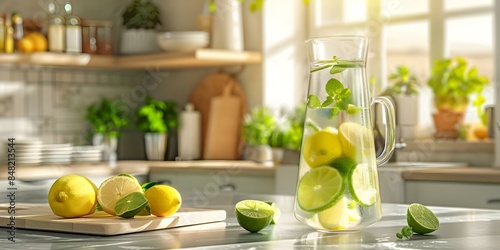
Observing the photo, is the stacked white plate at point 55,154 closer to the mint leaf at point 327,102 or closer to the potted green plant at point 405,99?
the potted green plant at point 405,99

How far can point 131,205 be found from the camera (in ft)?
5.08

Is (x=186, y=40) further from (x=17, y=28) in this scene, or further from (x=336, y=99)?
(x=336, y=99)

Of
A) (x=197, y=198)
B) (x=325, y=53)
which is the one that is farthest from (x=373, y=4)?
(x=325, y=53)

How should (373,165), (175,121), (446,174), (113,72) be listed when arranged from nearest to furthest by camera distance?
(373,165)
(446,174)
(175,121)
(113,72)

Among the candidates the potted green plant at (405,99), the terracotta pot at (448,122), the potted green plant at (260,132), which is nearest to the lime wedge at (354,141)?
the potted green plant at (405,99)

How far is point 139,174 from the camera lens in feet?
14.2

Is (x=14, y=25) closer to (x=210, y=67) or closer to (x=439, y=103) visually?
(x=210, y=67)

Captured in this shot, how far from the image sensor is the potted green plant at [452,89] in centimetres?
404

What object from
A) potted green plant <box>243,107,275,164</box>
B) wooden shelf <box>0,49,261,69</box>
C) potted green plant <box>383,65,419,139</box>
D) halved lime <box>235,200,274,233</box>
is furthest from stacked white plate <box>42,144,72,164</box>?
halved lime <box>235,200,274,233</box>

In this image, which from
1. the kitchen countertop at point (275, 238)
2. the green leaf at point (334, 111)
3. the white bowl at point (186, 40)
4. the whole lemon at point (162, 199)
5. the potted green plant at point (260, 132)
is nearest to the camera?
the kitchen countertop at point (275, 238)

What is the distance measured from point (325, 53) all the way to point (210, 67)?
11.3ft

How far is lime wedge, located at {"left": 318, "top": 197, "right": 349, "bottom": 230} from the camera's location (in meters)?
1.44

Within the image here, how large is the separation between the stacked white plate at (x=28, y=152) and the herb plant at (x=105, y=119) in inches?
19.6

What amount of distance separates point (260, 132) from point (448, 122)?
3.04 ft
